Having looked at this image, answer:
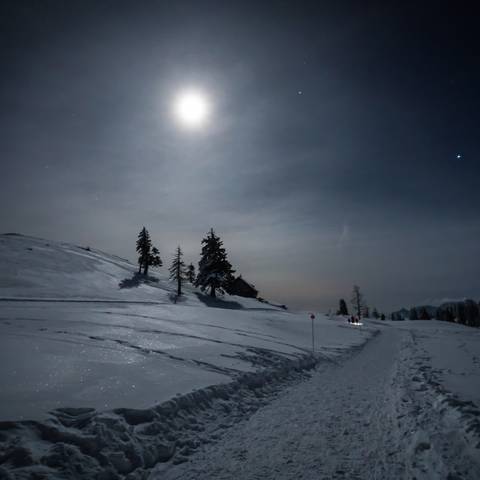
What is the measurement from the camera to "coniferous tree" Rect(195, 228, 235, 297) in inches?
2152

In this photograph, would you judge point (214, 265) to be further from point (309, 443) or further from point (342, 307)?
point (342, 307)

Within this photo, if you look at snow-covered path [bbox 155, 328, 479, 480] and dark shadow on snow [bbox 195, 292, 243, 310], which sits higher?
dark shadow on snow [bbox 195, 292, 243, 310]

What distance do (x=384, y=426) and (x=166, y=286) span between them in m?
55.1

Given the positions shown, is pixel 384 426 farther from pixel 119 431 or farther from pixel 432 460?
pixel 119 431

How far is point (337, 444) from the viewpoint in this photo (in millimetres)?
6066

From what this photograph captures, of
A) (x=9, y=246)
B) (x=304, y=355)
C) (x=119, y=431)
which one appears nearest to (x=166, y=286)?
(x=9, y=246)

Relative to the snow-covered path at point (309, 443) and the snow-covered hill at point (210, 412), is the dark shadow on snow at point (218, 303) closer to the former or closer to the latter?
the snow-covered hill at point (210, 412)

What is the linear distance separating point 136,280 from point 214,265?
1443cm

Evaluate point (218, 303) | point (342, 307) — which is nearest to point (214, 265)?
point (218, 303)

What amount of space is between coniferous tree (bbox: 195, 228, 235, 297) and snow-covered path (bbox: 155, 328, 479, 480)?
45275 mm

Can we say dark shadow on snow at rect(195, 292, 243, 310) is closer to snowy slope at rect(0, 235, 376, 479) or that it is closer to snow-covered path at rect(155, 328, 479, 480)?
snowy slope at rect(0, 235, 376, 479)

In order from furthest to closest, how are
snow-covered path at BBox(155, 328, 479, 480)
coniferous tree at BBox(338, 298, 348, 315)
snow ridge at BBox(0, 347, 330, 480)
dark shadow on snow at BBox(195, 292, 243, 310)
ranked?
coniferous tree at BBox(338, 298, 348, 315) < dark shadow on snow at BBox(195, 292, 243, 310) < snow-covered path at BBox(155, 328, 479, 480) < snow ridge at BBox(0, 347, 330, 480)

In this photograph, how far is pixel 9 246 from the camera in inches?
2196

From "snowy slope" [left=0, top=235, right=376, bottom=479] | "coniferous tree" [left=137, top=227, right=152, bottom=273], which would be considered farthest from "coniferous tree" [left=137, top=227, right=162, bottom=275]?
"snowy slope" [left=0, top=235, right=376, bottom=479]
